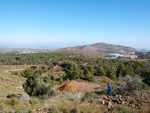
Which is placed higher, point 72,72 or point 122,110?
point 122,110

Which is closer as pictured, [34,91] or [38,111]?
[38,111]

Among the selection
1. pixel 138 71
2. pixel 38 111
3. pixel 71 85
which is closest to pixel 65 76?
pixel 71 85

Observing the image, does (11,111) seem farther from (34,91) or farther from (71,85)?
(71,85)

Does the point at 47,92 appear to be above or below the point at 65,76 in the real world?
above

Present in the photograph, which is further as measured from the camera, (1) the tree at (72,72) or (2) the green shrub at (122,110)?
(1) the tree at (72,72)

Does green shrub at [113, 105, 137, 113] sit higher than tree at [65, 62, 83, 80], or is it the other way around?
green shrub at [113, 105, 137, 113]

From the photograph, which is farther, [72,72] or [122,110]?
[72,72]

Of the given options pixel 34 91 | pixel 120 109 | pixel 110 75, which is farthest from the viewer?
pixel 110 75

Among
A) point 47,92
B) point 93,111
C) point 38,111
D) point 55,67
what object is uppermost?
point 93,111

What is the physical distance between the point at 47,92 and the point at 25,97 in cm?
258

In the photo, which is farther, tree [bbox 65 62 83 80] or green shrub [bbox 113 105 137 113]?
tree [bbox 65 62 83 80]

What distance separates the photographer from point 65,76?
32250mm

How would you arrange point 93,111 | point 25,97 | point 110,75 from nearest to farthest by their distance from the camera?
1. point 93,111
2. point 25,97
3. point 110,75

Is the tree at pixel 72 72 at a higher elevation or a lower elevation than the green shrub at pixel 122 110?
lower
